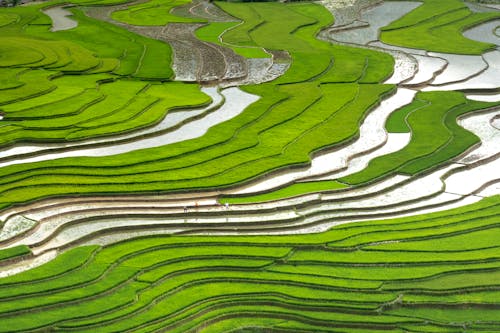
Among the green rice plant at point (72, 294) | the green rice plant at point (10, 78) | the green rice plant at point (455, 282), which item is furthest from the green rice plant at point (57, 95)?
the green rice plant at point (455, 282)

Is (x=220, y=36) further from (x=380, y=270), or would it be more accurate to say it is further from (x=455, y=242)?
(x=380, y=270)

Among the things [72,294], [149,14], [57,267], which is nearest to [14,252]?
[57,267]

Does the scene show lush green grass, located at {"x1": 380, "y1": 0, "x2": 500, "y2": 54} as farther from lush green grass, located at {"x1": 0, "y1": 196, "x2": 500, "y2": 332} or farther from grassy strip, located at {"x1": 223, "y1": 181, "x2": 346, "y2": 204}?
lush green grass, located at {"x1": 0, "y1": 196, "x2": 500, "y2": 332}

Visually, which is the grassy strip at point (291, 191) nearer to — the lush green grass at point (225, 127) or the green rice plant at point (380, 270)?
the lush green grass at point (225, 127)

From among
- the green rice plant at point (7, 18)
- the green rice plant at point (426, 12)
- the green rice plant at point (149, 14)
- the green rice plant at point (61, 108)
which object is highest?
the green rice plant at point (61, 108)

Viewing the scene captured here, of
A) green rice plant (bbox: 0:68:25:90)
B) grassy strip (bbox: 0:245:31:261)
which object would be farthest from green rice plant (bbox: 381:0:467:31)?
grassy strip (bbox: 0:245:31:261)

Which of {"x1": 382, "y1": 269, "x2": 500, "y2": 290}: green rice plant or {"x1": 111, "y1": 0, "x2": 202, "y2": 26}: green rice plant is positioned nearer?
{"x1": 382, "y1": 269, "x2": 500, "y2": 290}: green rice plant
